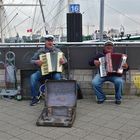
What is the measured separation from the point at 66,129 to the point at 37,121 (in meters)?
0.59

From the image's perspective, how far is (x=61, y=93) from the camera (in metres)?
6.59

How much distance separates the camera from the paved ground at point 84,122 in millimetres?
5176

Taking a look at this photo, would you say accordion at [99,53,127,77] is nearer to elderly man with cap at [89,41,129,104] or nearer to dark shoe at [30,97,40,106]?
elderly man with cap at [89,41,129,104]

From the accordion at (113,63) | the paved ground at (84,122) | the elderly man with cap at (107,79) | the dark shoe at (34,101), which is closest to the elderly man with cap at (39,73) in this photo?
the dark shoe at (34,101)

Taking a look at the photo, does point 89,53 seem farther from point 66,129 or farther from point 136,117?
point 66,129

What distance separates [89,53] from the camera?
309 inches

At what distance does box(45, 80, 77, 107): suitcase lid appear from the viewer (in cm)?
647

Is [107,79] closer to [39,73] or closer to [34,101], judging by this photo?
[39,73]

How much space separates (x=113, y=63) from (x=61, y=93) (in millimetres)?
1462

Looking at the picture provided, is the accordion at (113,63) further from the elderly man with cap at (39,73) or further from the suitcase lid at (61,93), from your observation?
the suitcase lid at (61,93)

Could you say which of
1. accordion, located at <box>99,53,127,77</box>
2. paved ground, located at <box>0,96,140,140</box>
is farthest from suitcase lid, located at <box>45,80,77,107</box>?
accordion, located at <box>99,53,127,77</box>

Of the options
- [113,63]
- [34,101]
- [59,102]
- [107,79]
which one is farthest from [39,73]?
[113,63]

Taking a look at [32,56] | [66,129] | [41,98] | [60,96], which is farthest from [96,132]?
[32,56]

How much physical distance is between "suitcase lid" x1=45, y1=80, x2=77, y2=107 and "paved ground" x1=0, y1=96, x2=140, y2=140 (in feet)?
1.06
